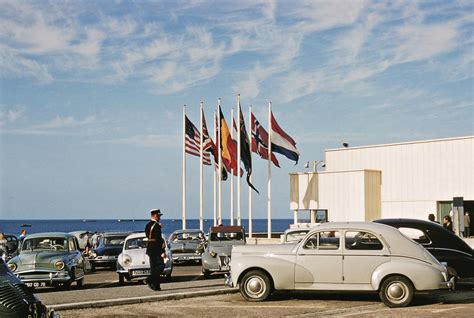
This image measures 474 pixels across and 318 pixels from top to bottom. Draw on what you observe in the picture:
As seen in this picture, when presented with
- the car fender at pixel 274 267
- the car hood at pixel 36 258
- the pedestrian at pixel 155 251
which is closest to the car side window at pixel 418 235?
the car fender at pixel 274 267

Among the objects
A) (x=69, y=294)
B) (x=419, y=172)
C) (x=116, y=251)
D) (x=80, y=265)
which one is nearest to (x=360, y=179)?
(x=419, y=172)

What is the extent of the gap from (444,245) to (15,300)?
38.3 ft

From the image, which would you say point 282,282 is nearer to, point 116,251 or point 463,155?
point 116,251

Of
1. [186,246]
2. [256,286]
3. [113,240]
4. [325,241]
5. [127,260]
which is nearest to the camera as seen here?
[325,241]

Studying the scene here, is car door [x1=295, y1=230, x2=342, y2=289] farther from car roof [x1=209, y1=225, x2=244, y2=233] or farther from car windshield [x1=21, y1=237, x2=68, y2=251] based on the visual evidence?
car roof [x1=209, y1=225, x2=244, y2=233]

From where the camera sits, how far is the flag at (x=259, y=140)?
4153 centimetres

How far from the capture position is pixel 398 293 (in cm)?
1406

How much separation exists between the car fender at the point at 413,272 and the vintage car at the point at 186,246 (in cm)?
1308

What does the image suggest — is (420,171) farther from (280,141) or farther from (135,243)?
(135,243)

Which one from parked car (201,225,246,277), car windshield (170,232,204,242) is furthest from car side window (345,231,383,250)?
car windshield (170,232,204,242)

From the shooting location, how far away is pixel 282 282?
14.7 meters

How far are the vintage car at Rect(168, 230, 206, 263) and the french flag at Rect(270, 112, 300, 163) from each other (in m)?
13.5

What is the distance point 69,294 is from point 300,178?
28.7 metres

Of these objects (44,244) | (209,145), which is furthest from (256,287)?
(209,145)
